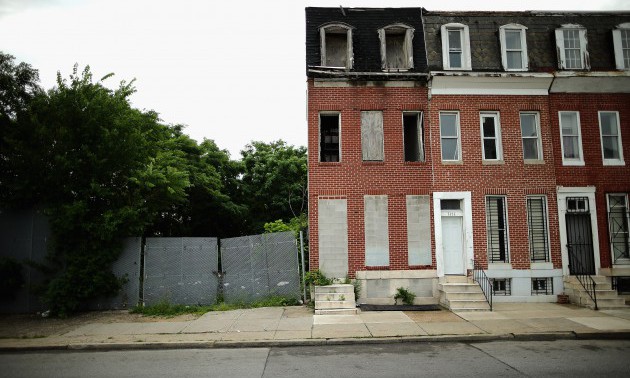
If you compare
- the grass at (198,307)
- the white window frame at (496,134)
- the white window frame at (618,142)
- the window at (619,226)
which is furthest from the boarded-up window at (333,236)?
the white window frame at (618,142)

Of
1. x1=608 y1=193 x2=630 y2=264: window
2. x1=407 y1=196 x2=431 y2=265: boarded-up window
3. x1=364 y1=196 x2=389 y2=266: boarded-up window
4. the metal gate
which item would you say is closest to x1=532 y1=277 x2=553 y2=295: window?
the metal gate

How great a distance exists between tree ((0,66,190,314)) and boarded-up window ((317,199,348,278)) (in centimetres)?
607

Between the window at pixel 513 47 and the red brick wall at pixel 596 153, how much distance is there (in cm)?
183

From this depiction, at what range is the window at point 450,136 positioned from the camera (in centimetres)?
1513

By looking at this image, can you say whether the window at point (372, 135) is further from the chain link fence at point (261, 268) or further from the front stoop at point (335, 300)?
the front stoop at point (335, 300)

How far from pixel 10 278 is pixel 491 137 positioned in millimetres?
17332

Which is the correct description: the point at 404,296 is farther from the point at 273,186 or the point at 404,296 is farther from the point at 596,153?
the point at 273,186

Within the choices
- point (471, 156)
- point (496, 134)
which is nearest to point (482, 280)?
point (471, 156)

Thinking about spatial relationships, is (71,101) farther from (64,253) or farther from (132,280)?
(132,280)

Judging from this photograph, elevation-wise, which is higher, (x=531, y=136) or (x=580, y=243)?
(x=531, y=136)

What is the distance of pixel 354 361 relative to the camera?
803 cm

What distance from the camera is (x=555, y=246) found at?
1467cm

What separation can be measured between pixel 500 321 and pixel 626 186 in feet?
28.0

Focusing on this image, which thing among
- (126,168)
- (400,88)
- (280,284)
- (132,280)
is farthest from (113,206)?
(400,88)
